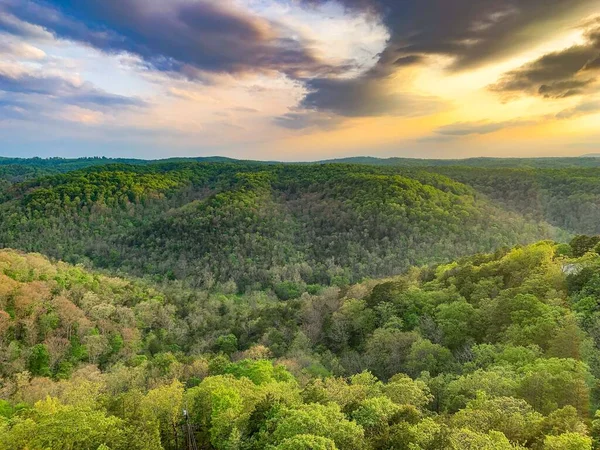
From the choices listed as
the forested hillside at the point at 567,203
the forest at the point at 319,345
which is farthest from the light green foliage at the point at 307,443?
the forested hillside at the point at 567,203

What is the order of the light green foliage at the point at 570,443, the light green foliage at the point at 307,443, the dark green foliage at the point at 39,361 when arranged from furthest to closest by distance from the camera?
the dark green foliage at the point at 39,361 → the light green foliage at the point at 307,443 → the light green foliage at the point at 570,443

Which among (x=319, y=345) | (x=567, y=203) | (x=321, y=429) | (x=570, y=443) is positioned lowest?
(x=319, y=345)

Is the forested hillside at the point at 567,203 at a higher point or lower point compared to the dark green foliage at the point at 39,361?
higher

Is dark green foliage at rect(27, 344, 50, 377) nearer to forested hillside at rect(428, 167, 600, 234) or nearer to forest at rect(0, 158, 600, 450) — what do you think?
forest at rect(0, 158, 600, 450)

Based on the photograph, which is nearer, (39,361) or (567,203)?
(39,361)

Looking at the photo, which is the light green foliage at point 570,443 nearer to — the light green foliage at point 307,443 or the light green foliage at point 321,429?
the light green foliage at point 321,429

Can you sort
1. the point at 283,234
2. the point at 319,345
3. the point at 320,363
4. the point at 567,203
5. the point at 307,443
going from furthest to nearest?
the point at 567,203
the point at 283,234
the point at 319,345
the point at 320,363
the point at 307,443

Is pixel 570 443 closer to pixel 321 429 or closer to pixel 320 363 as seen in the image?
pixel 321 429

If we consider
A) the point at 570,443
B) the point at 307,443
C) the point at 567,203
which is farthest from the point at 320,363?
the point at 567,203
